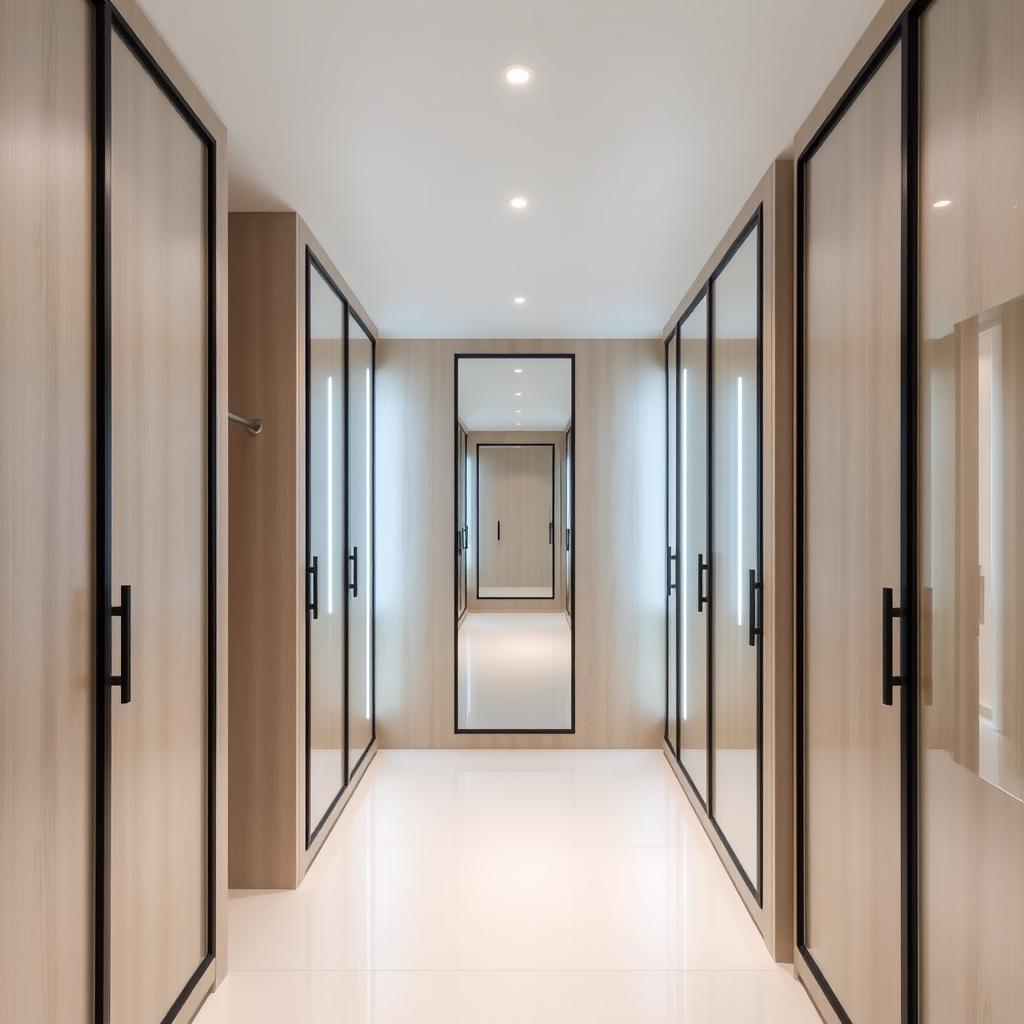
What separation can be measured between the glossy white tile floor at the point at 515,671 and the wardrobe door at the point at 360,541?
2.41ft

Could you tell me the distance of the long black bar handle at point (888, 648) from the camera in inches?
69.6

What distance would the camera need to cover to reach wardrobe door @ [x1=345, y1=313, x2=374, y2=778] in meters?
4.11

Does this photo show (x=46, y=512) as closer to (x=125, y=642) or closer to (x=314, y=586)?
(x=125, y=642)

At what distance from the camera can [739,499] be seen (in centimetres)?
301

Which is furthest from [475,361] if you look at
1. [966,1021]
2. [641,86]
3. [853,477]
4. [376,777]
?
[966,1021]

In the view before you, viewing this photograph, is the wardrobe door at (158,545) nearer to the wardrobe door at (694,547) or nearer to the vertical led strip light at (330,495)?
the vertical led strip light at (330,495)

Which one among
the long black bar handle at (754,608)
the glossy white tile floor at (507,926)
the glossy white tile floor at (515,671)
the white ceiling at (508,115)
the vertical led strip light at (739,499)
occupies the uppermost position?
the white ceiling at (508,115)

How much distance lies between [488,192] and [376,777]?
10.2 ft

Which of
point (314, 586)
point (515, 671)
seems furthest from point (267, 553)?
point (515, 671)

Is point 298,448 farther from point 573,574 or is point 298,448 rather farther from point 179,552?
point 573,574

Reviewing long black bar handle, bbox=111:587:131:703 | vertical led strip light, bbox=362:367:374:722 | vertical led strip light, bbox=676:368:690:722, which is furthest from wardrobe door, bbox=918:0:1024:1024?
vertical led strip light, bbox=362:367:374:722

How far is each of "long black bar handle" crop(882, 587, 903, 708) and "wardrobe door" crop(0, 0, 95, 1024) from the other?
170 cm

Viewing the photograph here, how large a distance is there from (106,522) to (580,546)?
358 centimetres

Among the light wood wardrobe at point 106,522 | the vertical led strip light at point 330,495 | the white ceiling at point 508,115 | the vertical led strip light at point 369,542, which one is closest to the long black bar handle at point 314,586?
the vertical led strip light at point 330,495
